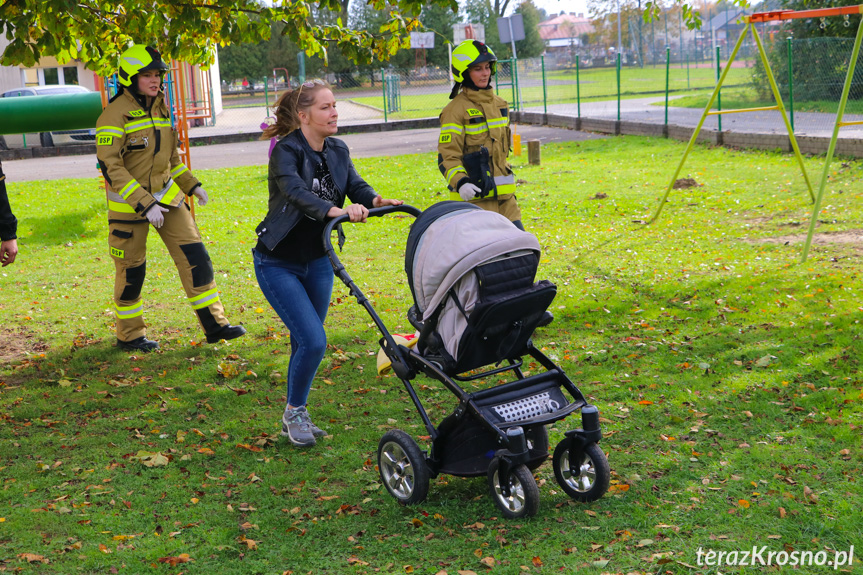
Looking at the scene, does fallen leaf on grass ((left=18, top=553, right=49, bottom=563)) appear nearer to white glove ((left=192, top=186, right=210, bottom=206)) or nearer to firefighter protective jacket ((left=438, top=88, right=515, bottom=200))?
white glove ((left=192, top=186, right=210, bottom=206))

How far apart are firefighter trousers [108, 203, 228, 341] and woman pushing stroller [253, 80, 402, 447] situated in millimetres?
2172

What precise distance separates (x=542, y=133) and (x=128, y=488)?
794 inches

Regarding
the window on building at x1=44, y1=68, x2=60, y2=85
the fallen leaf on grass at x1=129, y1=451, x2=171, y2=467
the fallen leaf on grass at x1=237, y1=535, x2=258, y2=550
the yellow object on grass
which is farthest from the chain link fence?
the fallen leaf on grass at x1=237, y1=535, x2=258, y2=550

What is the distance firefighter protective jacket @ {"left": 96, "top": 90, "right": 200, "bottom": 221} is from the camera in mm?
6465

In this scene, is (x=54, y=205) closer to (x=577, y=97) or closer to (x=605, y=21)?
(x=577, y=97)

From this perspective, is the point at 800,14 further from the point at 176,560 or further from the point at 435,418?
the point at 176,560

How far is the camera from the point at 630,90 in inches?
1367

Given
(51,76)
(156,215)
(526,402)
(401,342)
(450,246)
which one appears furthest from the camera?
(51,76)

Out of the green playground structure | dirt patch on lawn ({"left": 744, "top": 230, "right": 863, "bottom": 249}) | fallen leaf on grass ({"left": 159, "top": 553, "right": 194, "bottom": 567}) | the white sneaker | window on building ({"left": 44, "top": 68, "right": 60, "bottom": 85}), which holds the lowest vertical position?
fallen leaf on grass ({"left": 159, "top": 553, "right": 194, "bottom": 567})

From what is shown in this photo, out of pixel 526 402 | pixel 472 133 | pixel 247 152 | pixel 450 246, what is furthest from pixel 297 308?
pixel 247 152

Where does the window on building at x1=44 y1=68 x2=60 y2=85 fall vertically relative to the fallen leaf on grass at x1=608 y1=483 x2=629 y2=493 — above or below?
above

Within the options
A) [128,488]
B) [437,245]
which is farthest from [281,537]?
[437,245]

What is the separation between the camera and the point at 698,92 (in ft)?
101

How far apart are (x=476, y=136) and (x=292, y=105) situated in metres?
2.40
